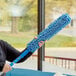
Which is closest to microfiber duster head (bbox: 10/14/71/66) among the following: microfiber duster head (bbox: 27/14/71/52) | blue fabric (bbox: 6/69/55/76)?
microfiber duster head (bbox: 27/14/71/52)

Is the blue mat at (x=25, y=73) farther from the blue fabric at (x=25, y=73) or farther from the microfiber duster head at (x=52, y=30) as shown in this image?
the microfiber duster head at (x=52, y=30)

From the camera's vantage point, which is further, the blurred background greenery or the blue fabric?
the blurred background greenery

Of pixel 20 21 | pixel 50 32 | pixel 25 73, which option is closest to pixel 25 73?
pixel 25 73

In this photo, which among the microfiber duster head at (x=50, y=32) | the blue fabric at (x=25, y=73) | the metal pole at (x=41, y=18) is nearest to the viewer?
the microfiber duster head at (x=50, y=32)

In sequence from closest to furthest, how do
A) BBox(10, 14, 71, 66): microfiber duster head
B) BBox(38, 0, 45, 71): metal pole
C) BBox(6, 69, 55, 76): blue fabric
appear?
BBox(10, 14, 71, 66): microfiber duster head
BBox(6, 69, 55, 76): blue fabric
BBox(38, 0, 45, 71): metal pole

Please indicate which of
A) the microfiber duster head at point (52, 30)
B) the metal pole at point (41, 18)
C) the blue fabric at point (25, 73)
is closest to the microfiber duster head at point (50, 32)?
the microfiber duster head at point (52, 30)

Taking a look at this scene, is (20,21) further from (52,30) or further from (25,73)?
(52,30)

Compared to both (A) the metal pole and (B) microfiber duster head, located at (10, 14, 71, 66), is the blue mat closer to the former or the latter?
(A) the metal pole

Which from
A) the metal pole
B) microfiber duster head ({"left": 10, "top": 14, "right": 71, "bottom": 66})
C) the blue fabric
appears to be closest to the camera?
microfiber duster head ({"left": 10, "top": 14, "right": 71, "bottom": 66})

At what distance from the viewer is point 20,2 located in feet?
8.18

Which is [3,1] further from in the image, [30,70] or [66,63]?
[66,63]

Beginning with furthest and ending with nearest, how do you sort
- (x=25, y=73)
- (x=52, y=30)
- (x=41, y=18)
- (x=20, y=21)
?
(x=20, y=21) < (x=41, y=18) < (x=25, y=73) < (x=52, y=30)

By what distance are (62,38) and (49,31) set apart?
83 cm

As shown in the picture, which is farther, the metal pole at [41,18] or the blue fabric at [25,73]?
the metal pole at [41,18]
